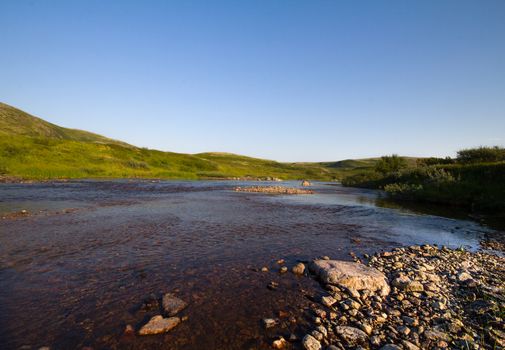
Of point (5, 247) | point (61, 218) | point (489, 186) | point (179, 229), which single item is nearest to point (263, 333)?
point (179, 229)

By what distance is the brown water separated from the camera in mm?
5668

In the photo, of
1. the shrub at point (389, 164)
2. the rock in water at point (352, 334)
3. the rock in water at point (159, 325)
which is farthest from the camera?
the shrub at point (389, 164)

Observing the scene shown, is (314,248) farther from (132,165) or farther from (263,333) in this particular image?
(132,165)

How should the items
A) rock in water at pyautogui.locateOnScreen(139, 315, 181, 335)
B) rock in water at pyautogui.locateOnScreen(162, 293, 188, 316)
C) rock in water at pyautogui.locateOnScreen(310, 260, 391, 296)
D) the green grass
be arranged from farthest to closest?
the green grass < rock in water at pyautogui.locateOnScreen(310, 260, 391, 296) < rock in water at pyautogui.locateOnScreen(162, 293, 188, 316) < rock in water at pyautogui.locateOnScreen(139, 315, 181, 335)

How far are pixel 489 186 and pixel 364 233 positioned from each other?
2078 cm

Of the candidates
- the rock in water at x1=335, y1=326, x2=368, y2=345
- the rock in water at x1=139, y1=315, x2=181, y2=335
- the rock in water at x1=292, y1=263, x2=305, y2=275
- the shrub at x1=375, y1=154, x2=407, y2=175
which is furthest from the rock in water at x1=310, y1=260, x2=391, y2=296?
the shrub at x1=375, y1=154, x2=407, y2=175

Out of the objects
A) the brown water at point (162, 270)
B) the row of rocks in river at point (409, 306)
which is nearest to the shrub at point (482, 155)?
the brown water at point (162, 270)

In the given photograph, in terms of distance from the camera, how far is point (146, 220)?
55.8 ft

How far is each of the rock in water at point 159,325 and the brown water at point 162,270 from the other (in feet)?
0.51

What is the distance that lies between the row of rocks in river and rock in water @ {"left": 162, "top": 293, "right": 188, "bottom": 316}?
8.63 feet

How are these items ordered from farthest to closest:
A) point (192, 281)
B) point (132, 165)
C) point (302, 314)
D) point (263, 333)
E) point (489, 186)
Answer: point (132, 165), point (489, 186), point (192, 281), point (302, 314), point (263, 333)

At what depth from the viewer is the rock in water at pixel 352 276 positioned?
307 inches

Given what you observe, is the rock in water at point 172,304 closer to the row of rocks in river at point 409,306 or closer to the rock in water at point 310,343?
the row of rocks in river at point 409,306

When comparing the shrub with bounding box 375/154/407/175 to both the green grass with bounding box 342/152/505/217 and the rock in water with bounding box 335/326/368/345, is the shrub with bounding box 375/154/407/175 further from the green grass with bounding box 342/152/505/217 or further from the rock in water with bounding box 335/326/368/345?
the rock in water with bounding box 335/326/368/345
